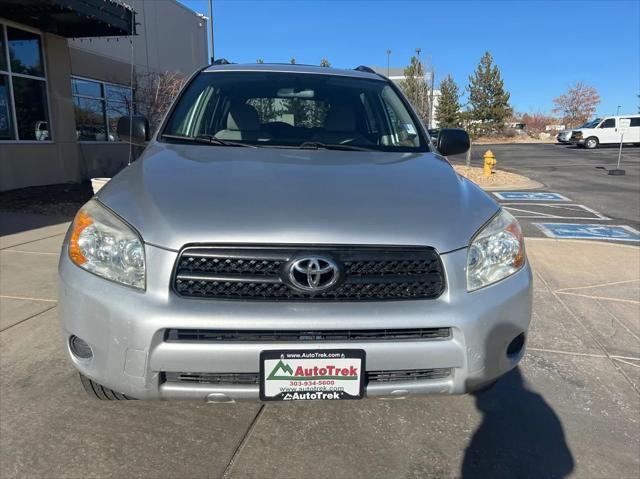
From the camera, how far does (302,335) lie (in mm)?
1922

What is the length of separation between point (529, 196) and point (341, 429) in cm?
1138

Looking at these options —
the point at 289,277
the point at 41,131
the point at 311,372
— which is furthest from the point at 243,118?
the point at 41,131

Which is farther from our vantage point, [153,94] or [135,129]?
[153,94]

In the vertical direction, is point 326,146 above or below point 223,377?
above

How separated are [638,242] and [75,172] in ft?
37.9

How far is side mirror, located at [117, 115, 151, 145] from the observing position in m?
3.48

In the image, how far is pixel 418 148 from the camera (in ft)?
10.5

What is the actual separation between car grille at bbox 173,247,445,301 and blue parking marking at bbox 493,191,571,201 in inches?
425

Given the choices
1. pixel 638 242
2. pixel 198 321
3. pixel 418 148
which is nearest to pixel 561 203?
pixel 638 242

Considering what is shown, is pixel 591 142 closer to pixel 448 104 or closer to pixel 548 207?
pixel 448 104

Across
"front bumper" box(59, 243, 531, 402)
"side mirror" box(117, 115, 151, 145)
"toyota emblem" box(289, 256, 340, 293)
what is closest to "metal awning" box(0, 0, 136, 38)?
"side mirror" box(117, 115, 151, 145)

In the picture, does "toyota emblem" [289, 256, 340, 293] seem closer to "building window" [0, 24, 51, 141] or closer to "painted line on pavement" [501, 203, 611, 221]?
"painted line on pavement" [501, 203, 611, 221]

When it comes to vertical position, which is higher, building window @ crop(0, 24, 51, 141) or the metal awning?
the metal awning

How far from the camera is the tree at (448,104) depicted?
162ft
